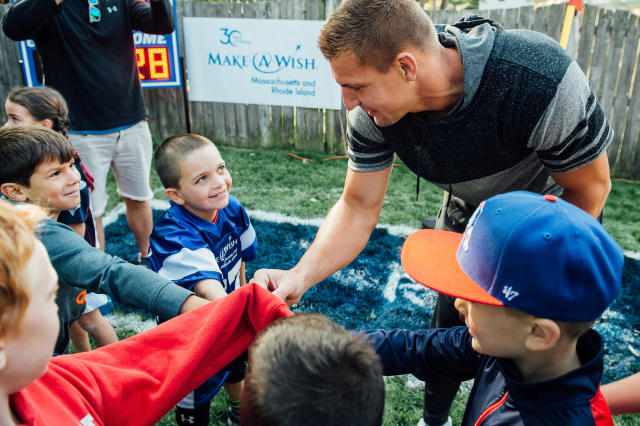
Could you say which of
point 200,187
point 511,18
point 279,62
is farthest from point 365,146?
point 511,18

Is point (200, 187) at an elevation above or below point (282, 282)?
above

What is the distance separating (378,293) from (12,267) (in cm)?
331

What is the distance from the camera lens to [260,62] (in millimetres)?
7332

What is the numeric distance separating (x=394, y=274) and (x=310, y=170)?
309cm

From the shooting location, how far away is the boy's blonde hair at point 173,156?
2.53m

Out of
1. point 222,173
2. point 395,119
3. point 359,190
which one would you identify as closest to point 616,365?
point 359,190

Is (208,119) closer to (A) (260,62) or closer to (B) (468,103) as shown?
(A) (260,62)

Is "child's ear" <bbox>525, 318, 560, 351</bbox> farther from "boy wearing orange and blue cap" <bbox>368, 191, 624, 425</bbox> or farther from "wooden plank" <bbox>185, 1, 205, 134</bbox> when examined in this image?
"wooden plank" <bbox>185, 1, 205, 134</bbox>

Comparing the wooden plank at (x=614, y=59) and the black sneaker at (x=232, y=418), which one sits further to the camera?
the wooden plank at (x=614, y=59)

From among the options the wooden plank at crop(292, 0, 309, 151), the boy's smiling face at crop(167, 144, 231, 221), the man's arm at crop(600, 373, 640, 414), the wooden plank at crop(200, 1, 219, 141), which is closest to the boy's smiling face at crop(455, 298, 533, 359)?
the man's arm at crop(600, 373, 640, 414)

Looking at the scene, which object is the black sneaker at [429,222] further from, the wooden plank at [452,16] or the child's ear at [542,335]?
the child's ear at [542,335]

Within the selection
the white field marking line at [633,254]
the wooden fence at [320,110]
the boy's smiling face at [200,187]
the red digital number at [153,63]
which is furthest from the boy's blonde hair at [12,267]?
the wooden fence at [320,110]

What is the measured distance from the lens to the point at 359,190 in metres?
2.45

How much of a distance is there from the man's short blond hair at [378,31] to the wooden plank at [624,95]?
616cm
